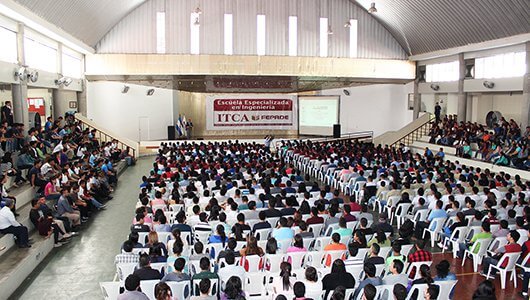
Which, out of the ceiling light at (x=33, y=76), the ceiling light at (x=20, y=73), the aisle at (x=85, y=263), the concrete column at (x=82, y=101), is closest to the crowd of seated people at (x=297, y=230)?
the aisle at (x=85, y=263)

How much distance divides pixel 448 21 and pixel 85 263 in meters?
19.6

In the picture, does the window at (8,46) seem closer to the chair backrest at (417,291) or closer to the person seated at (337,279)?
the person seated at (337,279)

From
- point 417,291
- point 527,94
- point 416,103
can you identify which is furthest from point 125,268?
point 416,103

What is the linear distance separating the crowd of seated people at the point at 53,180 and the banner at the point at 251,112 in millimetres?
10902

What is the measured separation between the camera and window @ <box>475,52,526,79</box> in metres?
19.9

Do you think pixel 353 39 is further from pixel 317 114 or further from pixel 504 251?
pixel 504 251

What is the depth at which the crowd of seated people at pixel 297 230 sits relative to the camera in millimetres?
5676

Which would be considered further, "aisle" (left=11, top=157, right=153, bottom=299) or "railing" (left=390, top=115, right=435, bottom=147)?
"railing" (left=390, top=115, right=435, bottom=147)

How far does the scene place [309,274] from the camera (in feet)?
17.8

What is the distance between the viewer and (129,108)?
1028 inches

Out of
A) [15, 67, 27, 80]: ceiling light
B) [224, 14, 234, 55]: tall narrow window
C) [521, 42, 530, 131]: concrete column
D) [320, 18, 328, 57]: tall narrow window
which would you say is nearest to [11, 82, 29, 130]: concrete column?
[15, 67, 27, 80]: ceiling light

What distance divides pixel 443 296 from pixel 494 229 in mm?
3437

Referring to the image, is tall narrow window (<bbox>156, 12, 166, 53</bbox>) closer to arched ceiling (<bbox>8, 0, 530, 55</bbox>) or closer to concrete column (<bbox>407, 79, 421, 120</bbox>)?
arched ceiling (<bbox>8, 0, 530, 55</bbox>)

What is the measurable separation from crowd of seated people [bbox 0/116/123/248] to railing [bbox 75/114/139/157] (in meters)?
5.20
